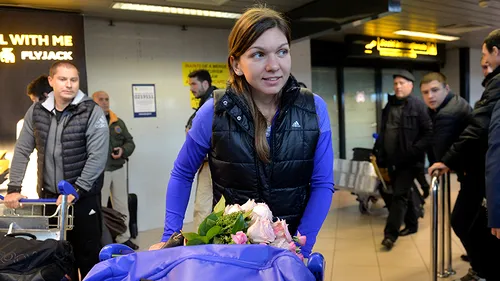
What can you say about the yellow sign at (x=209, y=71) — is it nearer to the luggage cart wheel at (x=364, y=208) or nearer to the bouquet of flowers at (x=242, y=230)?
the luggage cart wheel at (x=364, y=208)

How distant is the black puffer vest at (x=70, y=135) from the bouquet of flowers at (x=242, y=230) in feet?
6.77

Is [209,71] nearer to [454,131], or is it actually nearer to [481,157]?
[454,131]

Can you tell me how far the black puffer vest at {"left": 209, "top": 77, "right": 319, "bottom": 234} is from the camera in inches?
58.1

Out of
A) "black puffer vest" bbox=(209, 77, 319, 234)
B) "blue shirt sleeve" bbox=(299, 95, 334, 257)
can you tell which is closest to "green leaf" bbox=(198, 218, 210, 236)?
"black puffer vest" bbox=(209, 77, 319, 234)

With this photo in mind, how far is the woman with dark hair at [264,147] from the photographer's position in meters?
1.46

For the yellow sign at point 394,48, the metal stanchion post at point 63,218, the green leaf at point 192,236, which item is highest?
the yellow sign at point 394,48

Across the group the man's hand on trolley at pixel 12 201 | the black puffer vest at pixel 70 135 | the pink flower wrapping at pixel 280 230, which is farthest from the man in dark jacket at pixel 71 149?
the pink flower wrapping at pixel 280 230

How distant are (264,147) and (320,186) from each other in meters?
0.27

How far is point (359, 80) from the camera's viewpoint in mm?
8633

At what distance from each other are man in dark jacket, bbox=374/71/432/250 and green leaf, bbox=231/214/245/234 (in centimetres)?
375

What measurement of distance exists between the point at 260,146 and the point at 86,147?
194cm

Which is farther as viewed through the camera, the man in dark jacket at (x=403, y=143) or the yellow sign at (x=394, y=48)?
the yellow sign at (x=394, y=48)

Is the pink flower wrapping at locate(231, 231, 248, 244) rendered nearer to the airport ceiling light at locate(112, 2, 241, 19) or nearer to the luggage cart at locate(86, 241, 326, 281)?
the luggage cart at locate(86, 241, 326, 281)

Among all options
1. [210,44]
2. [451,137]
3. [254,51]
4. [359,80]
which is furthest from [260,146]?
[359,80]
